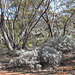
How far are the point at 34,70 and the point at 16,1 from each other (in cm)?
727

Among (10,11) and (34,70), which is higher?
(10,11)

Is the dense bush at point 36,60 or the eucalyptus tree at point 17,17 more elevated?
the eucalyptus tree at point 17,17

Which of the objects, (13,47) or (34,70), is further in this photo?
(13,47)

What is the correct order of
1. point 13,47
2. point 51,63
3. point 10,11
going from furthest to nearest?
1. point 10,11
2. point 13,47
3. point 51,63

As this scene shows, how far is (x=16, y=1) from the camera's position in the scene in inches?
356

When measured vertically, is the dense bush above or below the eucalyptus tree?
below

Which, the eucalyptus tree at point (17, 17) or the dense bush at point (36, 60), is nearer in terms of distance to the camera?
the dense bush at point (36, 60)

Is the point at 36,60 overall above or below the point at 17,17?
below

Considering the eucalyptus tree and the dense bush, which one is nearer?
the dense bush

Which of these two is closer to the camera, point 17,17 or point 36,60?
point 36,60

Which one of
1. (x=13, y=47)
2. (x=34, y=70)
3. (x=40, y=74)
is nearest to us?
(x=40, y=74)

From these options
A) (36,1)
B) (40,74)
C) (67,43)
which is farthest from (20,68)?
(36,1)

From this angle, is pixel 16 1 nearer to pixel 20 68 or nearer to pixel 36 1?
pixel 36 1

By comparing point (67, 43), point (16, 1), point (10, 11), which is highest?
point (16, 1)
